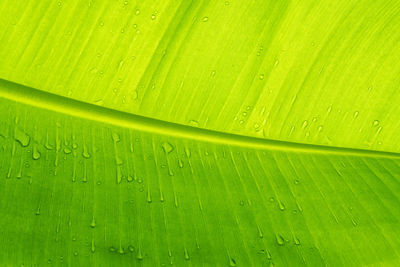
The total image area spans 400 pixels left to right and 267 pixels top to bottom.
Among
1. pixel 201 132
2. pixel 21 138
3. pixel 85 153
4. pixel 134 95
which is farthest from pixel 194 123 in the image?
pixel 21 138

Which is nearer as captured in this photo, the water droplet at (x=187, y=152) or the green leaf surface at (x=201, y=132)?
the green leaf surface at (x=201, y=132)

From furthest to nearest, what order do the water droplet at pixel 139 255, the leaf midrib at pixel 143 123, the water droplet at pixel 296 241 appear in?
1. the leaf midrib at pixel 143 123
2. the water droplet at pixel 296 241
3. the water droplet at pixel 139 255

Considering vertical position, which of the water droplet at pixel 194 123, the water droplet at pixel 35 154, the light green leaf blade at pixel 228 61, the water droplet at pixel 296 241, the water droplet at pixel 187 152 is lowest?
the water droplet at pixel 35 154

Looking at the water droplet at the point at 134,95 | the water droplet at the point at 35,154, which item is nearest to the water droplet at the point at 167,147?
the water droplet at the point at 134,95

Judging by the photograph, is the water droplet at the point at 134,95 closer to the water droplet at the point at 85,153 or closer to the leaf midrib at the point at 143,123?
the leaf midrib at the point at 143,123

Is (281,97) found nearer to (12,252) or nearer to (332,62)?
(332,62)

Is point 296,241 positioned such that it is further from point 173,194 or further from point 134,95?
point 134,95

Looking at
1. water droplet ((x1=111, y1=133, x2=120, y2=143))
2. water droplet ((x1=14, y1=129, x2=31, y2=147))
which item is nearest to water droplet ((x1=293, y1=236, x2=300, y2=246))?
water droplet ((x1=111, y1=133, x2=120, y2=143))
